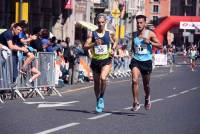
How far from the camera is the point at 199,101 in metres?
19.2

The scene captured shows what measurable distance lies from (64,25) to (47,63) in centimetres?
3192

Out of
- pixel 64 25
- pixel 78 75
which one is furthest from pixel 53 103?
pixel 64 25

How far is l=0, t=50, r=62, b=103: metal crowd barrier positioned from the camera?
62.6 ft

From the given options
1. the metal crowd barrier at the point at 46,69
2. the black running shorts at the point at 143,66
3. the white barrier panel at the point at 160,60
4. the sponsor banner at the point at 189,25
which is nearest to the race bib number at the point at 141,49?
the black running shorts at the point at 143,66

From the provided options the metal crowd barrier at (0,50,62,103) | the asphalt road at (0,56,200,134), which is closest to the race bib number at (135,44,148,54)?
the asphalt road at (0,56,200,134)

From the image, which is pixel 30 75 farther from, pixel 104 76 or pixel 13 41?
pixel 104 76

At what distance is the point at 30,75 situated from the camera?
2052 centimetres

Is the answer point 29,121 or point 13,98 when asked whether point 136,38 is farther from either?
point 13,98

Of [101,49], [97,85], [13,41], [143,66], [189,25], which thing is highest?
[101,49]

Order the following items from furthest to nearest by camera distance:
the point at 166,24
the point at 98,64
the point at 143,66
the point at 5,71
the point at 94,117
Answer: the point at 166,24, the point at 5,71, the point at 98,64, the point at 143,66, the point at 94,117

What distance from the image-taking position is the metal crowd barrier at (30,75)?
19094 millimetres

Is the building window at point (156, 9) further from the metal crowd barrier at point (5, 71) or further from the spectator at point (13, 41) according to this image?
the metal crowd barrier at point (5, 71)

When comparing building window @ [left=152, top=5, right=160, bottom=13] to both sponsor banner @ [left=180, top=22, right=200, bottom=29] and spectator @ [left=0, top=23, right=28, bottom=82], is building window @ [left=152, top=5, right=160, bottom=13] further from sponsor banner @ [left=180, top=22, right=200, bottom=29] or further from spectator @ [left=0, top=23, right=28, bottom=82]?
spectator @ [left=0, top=23, right=28, bottom=82]

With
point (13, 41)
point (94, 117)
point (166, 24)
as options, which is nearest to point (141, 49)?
point (94, 117)
